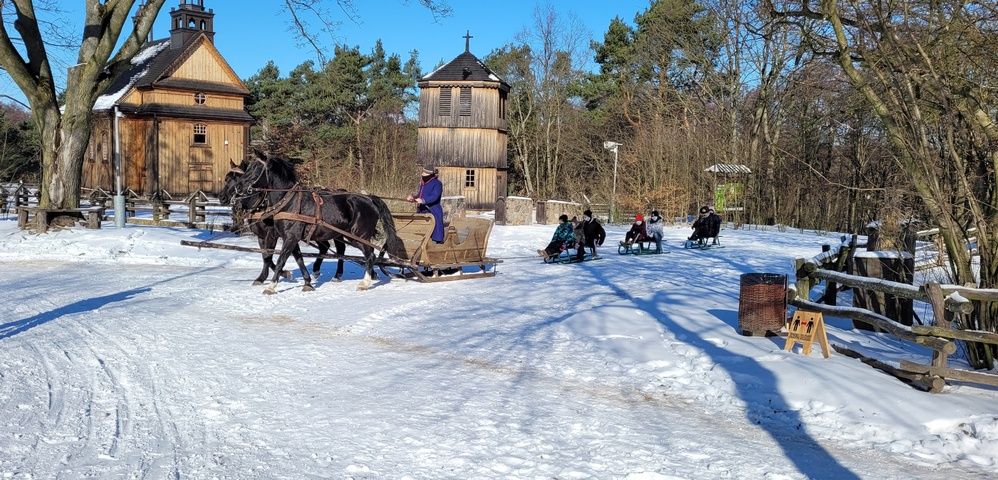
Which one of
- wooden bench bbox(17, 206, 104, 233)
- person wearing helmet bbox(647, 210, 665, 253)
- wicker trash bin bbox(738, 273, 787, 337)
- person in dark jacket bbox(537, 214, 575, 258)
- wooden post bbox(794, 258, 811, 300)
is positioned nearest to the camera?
wicker trash bin bbox(738, 273, 787, 337)

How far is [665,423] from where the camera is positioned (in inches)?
289

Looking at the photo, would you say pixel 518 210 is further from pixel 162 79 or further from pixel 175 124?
pixel 162 79

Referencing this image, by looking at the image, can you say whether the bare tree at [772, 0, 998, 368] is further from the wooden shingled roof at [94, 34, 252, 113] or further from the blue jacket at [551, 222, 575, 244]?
the wooden shingled roof at [94, 34, 252, 113]

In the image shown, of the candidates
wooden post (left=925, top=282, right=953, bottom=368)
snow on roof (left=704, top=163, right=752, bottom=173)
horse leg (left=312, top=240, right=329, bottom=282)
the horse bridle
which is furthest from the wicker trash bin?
snow on roof (left=704, top=163, right=752, bottom=173)

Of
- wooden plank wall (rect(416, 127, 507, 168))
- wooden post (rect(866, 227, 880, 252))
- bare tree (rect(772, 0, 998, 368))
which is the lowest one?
wooden post (rect(866, 227, 880, 252))

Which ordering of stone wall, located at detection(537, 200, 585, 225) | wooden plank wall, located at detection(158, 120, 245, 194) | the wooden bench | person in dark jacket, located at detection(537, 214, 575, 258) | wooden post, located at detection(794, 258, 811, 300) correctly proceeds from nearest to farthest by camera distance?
1. wooden post, located at detection(794, 258, 811, 300)
2. person in dark jacket, located at detection(537, 214, 575, 258)
3. the wooden bench
4. stone wall, located at detection(537, 200, 585, 225)
5. wooden plank wall, located at detection(158, 120, 245, 194)

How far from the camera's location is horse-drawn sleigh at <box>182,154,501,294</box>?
1420 cm

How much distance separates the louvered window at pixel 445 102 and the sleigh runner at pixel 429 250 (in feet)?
107

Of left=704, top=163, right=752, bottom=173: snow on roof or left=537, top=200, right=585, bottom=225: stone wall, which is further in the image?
left=537, top=200, right=585, bottom=225: stone wall

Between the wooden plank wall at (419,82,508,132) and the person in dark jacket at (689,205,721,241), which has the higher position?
the wooden plank wall at (419,82,508,132)

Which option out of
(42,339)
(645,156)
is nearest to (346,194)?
(42,339)

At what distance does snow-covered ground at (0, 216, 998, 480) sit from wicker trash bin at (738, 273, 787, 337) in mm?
199

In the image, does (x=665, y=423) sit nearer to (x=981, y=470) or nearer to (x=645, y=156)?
(x=981, y=470)

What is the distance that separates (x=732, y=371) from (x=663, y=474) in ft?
11.0
